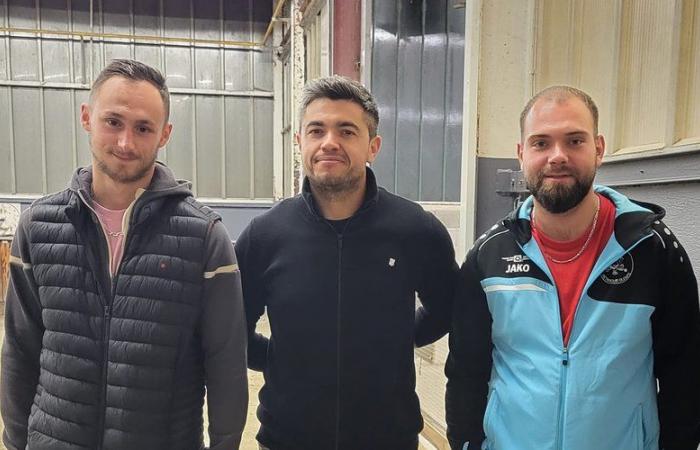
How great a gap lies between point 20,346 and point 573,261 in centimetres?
135

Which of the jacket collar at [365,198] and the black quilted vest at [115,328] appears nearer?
the black quilted vest at [115,328]

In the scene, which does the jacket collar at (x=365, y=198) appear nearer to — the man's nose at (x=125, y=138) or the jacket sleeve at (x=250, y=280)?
the jacket sleeve at (x=250, y=280)

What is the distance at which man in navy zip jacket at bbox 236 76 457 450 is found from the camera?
1277 millimetres

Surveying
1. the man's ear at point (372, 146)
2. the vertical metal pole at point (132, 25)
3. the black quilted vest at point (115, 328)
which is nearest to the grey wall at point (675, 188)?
the man's ear at point (372, 146)

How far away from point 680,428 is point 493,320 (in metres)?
0.45

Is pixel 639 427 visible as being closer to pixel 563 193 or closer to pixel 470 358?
pixel 470 358

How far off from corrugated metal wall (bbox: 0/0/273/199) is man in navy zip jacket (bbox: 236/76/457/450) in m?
6.03

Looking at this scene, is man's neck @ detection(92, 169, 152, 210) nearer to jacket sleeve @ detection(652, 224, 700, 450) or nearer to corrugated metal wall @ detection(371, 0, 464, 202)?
jacket sleeve @ detection(652, 224, 700, 450)

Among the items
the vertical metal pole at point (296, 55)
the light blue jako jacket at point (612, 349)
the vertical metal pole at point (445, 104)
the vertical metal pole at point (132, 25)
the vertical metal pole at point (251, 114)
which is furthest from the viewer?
the vertical metal pole at point (251, 114)

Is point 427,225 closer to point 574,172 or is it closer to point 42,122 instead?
point 574,172

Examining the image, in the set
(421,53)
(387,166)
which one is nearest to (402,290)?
(387,166)

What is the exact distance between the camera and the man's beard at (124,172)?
3.90 ft

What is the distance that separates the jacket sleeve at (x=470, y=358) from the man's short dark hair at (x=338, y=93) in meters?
0.47

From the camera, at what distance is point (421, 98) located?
3676 millimetres
